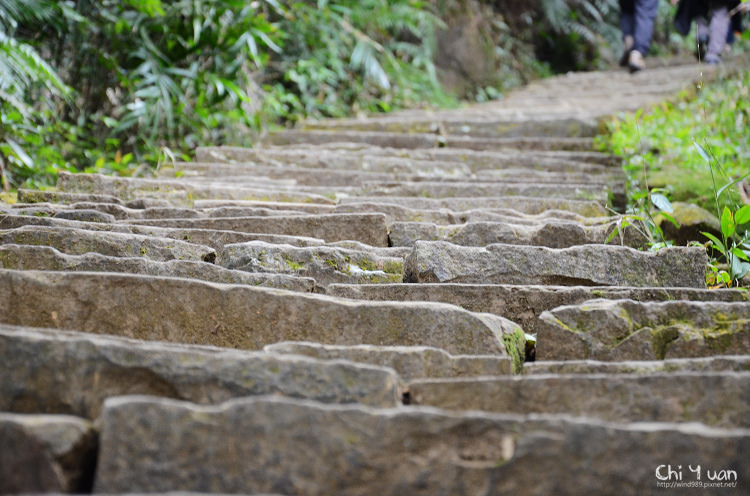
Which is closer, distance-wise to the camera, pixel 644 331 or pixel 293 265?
pixel 644 331

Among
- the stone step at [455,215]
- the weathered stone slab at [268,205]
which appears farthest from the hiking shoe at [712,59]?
the weathered stone slab at [268,205]

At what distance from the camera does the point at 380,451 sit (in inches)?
41.0

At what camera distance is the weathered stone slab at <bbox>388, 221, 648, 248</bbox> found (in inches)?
88.4

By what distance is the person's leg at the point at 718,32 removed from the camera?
6.62m

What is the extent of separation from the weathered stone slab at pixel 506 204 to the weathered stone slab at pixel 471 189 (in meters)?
0.22

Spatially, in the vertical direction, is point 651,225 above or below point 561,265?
above

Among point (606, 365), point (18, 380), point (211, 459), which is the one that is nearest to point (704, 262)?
point (606, 365)

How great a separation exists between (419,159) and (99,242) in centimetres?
243

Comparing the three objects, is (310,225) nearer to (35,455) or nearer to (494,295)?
(494,295)

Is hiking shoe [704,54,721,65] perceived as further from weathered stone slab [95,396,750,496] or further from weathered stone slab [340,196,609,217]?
weathered stone slab [95,396,750,496]

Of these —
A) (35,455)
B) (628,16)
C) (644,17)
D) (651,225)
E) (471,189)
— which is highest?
(628,16)

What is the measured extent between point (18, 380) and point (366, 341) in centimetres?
75

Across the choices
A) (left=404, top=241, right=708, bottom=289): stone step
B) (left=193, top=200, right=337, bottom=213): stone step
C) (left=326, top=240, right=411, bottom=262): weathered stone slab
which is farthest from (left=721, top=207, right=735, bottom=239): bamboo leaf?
(left=193, top=200, right=337, bottom=213): stone step

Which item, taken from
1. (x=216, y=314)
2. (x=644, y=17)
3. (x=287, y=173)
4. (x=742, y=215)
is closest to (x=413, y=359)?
(x=216, y=314)
